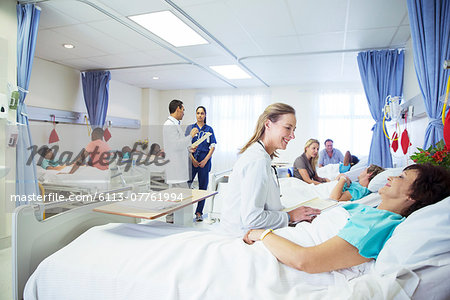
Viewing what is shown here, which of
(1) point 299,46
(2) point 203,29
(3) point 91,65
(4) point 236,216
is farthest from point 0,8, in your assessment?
(1) point 299,46

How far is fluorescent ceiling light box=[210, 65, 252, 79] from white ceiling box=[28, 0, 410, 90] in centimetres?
15

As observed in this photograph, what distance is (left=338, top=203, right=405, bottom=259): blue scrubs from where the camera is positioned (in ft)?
3.44

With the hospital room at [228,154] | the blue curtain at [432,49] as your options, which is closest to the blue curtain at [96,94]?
the hospital room at [228,154]

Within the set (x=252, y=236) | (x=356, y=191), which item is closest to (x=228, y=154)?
(x=356, y=191)

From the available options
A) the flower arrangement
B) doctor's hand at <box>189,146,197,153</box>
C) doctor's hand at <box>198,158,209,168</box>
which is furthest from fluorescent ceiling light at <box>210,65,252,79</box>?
the flower arrangement

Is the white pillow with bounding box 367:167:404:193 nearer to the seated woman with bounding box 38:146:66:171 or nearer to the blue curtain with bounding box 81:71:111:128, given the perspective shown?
the seated woman with bounding box 38:146:66:171

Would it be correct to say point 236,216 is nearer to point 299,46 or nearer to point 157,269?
point 157,269

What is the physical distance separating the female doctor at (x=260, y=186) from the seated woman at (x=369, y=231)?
6.5 inches

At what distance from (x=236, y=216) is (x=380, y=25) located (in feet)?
8.91

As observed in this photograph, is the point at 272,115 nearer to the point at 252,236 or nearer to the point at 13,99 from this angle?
the point at 252,236

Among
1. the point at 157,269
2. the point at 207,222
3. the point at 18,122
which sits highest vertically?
the point at 18,122

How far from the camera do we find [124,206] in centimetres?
158

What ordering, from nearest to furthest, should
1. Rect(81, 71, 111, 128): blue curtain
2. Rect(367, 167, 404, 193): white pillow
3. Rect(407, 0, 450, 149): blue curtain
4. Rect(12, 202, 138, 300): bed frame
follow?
Rect(12, 202, 138, 300): bed frame, Rect(407, 0, 450, 149): blue curtain, Rect(367, 167, 404, 193): white pillow, Rect(81, 71, 111, 128): blue curtain

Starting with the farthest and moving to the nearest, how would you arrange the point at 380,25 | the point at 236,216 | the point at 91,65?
the point at 91,65, the point at 380,25, the point at 236,216
